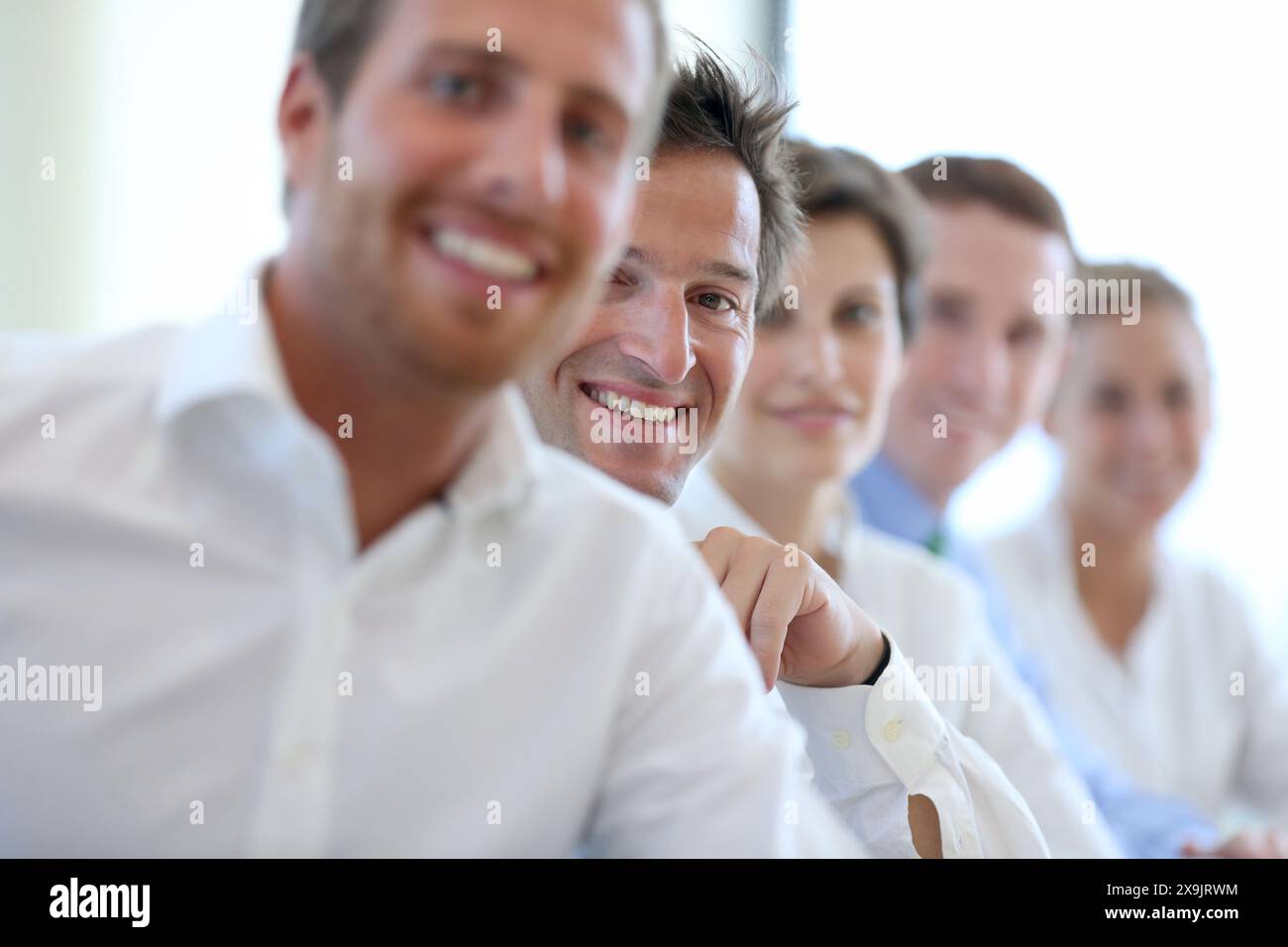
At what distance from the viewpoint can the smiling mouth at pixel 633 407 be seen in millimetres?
860

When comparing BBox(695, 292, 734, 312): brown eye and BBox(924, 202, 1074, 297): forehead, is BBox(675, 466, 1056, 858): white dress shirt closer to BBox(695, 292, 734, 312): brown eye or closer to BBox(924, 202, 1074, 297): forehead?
BBox(695, 292, 734, 312): brown eye

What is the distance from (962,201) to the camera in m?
1.45

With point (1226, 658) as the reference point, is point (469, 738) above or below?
above

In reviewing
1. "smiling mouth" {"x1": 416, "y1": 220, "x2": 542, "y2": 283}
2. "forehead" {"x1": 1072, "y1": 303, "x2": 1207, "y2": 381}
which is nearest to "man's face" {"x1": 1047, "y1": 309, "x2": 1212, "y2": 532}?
"forehead" {"x1": 1072, "y1": 303, "x2": 1207, "y2": 381}

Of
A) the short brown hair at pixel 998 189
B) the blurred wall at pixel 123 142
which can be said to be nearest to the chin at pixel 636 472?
the short brown hair at pixel 998 189

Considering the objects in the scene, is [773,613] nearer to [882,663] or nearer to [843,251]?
[882,663]

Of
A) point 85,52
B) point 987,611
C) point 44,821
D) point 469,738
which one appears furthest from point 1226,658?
point 85,52

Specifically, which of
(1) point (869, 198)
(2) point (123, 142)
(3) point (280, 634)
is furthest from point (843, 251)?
(2) point (123, 142)

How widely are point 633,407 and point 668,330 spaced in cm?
6

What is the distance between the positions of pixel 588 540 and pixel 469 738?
118mm

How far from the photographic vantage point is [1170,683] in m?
1.87

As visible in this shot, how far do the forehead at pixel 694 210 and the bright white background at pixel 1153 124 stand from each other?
43.9 inches

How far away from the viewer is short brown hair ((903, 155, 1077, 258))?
1.38 meters

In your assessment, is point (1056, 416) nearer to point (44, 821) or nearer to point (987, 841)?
point (987, 841)
